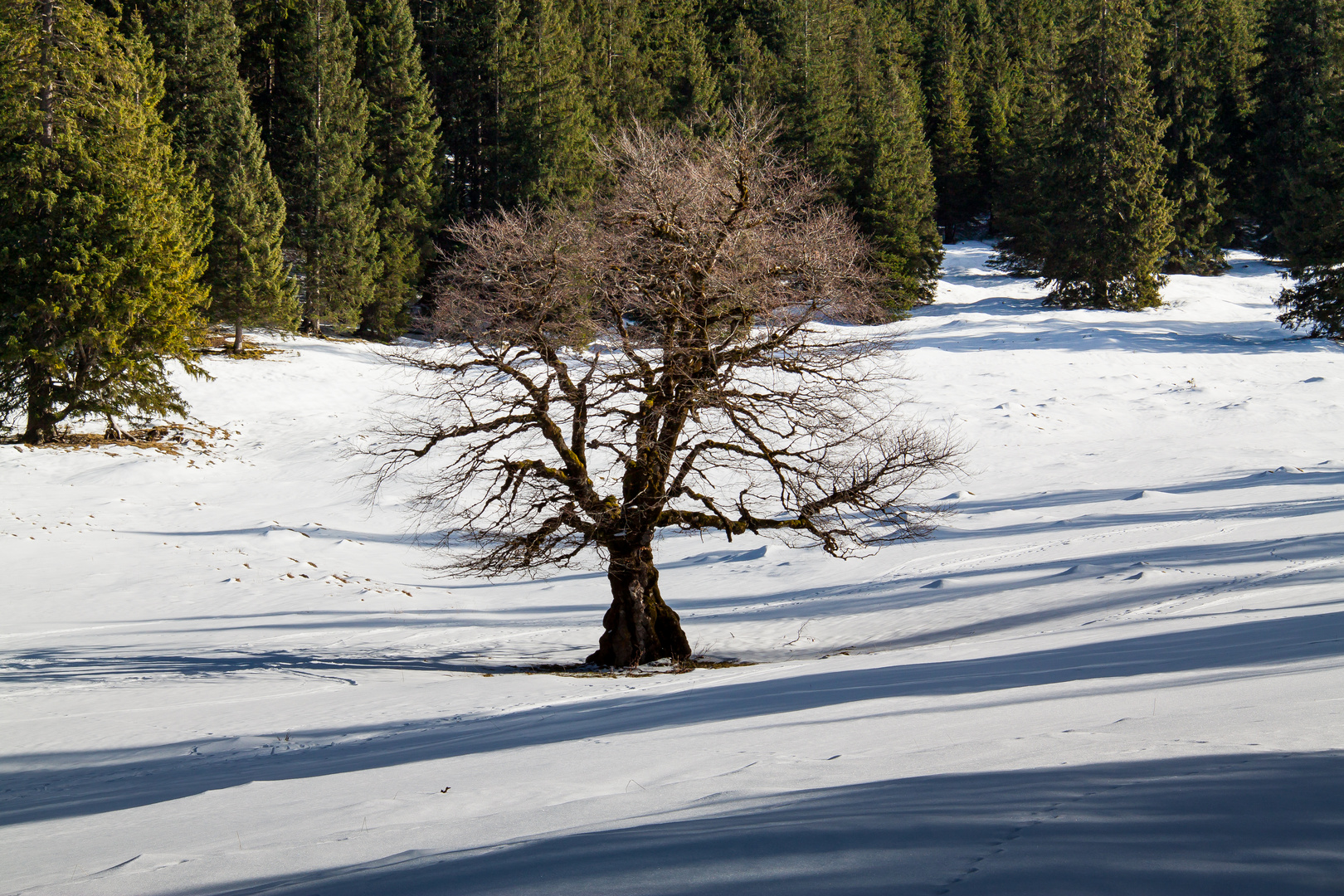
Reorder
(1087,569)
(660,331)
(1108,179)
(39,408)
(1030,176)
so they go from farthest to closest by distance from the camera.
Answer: (1030,176) < (1108,179) < (39,408) < (1087,569) < (660,331)

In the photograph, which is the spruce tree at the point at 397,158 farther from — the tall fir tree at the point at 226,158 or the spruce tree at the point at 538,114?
the tall fir tree at the point at 226,158

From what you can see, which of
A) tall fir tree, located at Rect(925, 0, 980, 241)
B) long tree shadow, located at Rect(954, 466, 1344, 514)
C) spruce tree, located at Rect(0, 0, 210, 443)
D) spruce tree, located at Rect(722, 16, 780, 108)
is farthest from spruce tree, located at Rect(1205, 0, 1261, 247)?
spruce tree, located at Rect(0, 0, 210, 443)

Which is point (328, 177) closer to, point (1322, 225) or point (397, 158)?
point (397, 158)

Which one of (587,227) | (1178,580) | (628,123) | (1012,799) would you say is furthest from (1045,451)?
(628,123)

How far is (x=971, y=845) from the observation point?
3059 mm

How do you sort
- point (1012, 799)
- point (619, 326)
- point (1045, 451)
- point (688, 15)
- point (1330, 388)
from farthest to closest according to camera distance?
point (688, 15), point (1330, 388), point (1045, 451), point (619, 326), point (1012, 799)

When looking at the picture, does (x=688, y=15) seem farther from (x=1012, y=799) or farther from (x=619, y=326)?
(x=1012, y=799)

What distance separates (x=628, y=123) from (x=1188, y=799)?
45.3m

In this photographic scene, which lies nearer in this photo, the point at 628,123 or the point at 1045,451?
the point at 1045,451

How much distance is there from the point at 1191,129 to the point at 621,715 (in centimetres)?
5737

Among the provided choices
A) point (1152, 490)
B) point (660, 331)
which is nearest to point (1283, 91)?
point (1152, 490)

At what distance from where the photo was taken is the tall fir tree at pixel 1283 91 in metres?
52.7

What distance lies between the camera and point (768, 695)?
8.20 metres

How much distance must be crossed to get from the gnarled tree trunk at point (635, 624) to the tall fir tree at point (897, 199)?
3117cm
